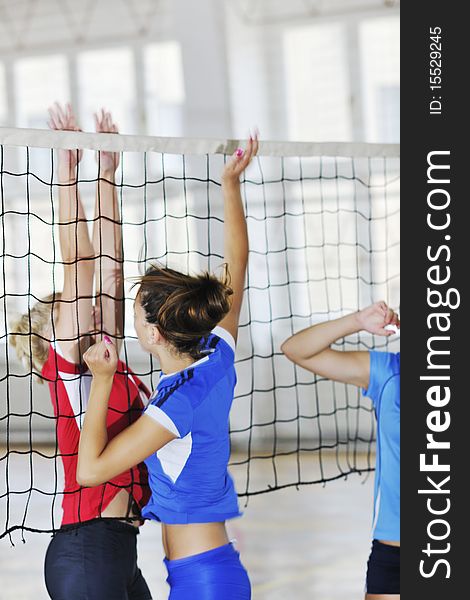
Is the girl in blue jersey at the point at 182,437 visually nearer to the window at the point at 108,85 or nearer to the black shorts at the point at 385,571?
the black shorts at the point at 385,571

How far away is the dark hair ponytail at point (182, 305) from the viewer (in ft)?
6.23

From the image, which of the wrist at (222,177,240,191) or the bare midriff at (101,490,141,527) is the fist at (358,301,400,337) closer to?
the wrist at (222,177,240,191)

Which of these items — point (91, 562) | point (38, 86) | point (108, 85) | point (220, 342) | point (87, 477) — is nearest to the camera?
point (87, 477)

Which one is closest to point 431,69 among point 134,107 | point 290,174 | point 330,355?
point 330,355

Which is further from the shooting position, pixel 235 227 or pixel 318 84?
pixel 318 84

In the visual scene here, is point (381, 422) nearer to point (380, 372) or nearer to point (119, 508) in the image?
point (380, 372)

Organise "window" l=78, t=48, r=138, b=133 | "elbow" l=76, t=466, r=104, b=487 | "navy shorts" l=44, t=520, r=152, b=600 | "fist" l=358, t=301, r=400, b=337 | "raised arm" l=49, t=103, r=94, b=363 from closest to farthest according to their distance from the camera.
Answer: "elbow" l=76, t=466, r=104, b=487, "navy shorts" l=44, t=520, r=152, b=600, "raised arm" l=49, t=103, r=94, b=363, "fist" l=358, t=301, r=400, b=337, "window" l=78, t=48, r=138, b=133

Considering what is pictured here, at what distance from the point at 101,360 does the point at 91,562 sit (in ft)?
1.62

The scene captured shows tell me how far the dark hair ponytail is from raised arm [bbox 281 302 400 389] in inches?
19.4

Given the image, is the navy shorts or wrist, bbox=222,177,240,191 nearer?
the navy shorts

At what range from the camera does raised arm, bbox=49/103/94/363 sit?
85.7 inches

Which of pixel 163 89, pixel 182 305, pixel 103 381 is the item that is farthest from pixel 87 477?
pixel 163 89

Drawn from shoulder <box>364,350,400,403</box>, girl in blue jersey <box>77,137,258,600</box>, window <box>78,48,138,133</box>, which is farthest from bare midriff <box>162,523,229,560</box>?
window <box>78,48,138,133</box>

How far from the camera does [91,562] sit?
77.0 inches
